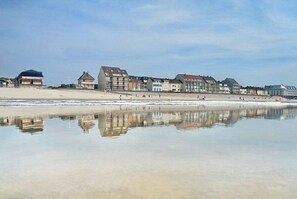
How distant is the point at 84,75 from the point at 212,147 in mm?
98463

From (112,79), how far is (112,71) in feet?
12.2

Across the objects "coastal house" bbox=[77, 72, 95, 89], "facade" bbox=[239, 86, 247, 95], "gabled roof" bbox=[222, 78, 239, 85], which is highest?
"gabled roof" bbox=[222, 78, 239, 85]

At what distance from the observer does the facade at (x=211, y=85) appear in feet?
479

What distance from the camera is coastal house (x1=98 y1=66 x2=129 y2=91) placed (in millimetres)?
102875

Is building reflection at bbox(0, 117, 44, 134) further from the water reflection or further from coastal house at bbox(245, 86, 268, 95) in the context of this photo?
coastal house at bbox(245, 86, 268, 95)

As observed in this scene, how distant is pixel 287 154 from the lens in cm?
1023

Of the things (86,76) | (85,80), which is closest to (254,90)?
(86,76)

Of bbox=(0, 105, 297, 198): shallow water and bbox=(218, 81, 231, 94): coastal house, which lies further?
bbox=(218, 81, 231, 94): coastal house

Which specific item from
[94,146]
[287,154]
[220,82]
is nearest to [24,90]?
[94,146]

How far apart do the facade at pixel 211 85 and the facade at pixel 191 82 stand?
5165 mm

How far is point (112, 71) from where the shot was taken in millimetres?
106125

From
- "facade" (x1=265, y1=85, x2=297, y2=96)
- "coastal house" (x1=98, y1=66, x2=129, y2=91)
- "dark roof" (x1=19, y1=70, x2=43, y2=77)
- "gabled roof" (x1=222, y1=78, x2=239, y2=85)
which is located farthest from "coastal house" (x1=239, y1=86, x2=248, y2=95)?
"dark roof" (x1=19, y1=70, x2=43, y2=77)

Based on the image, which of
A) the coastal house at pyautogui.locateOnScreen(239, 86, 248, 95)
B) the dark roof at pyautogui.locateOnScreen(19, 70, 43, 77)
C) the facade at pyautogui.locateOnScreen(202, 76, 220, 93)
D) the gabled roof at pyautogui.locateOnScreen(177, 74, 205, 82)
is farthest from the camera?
the coastal house at pyautogui.locateOnScreen(239, 86, 248, 95)

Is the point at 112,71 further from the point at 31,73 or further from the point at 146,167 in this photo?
the point at 146,167
